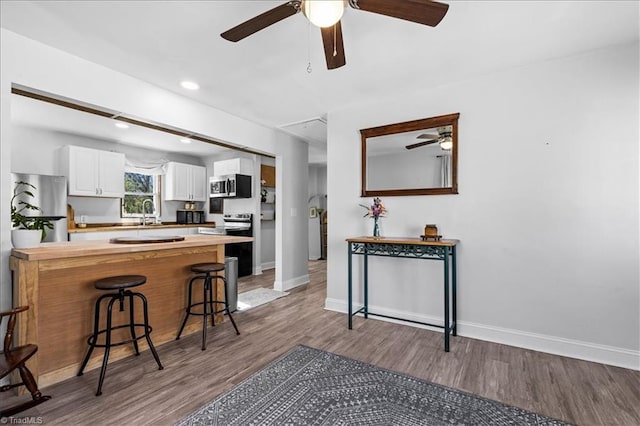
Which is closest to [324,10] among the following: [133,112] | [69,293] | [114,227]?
[133,112]

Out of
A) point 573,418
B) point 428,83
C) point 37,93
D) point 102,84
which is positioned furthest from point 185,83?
point 573,418

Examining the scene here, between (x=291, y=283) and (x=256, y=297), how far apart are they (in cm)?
70

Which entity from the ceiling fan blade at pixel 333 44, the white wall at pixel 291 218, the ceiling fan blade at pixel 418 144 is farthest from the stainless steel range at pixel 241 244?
the ceiling fan blade at pixel 333 44

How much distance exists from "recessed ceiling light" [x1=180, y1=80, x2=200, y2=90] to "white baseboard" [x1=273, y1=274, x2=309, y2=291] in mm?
2824

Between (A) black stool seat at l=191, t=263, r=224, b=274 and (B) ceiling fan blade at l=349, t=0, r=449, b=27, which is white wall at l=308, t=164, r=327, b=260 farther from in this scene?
(B) ceiling fan blade at l=349, t=0, r=449, b=27

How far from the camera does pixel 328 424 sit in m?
1.68

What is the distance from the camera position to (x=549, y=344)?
2555 mm

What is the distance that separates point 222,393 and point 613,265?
118 inches

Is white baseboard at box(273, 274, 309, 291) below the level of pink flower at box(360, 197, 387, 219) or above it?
below

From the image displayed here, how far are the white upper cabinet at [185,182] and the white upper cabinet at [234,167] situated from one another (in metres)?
0.67

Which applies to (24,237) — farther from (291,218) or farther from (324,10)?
(291,218)

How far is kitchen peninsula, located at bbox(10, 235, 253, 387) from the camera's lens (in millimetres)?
2018

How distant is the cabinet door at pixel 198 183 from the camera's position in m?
6.46

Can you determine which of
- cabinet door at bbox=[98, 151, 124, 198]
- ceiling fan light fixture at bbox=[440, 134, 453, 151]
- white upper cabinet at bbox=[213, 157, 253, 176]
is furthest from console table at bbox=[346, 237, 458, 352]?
cabinet door at bbox=[98, 151, 124, 198]
